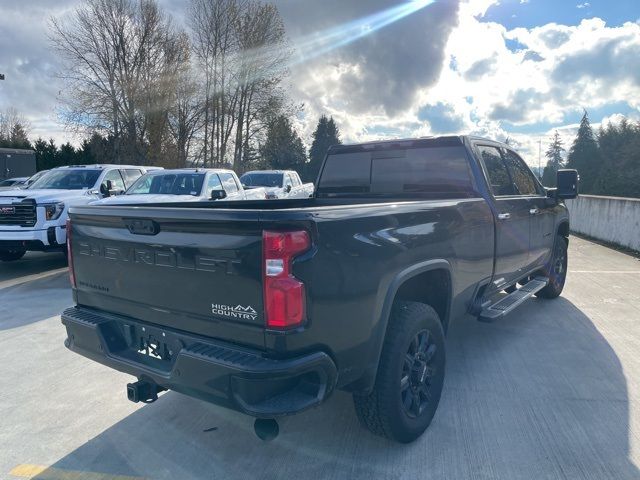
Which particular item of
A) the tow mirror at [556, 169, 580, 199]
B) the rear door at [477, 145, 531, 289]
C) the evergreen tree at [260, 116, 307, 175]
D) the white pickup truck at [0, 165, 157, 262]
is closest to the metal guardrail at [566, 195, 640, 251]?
the tow mirror at [556, 169, 580, 199]

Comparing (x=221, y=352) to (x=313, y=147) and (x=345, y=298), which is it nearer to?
(x=345, y=298)

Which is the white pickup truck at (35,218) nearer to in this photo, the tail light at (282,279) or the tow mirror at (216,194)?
the tow mirror at (216,194)

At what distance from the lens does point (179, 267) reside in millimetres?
2551

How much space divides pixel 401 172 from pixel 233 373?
2900 millimetres

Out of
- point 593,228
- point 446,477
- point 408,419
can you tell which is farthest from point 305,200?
point 593,228

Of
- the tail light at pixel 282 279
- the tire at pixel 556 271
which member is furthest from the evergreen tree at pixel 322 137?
the tail light at pixel 282 279

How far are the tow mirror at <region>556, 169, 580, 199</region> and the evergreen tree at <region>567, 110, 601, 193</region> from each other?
63.3 m

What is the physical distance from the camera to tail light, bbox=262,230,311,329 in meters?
2.23

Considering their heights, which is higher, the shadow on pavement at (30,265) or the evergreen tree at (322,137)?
the evergreen tree at (322,137)

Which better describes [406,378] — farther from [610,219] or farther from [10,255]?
[610,219]

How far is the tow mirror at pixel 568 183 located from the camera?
5512 mm

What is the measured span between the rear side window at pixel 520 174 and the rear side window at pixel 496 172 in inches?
6.0

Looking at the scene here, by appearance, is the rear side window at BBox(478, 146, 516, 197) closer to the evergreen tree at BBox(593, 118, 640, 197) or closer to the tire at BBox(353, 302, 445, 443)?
the tire at BBox(353, 302, 445, 443)

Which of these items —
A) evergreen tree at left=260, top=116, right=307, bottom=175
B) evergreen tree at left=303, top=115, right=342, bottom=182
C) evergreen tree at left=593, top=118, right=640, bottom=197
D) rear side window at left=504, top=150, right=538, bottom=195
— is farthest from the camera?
evergreen tree at left=303, top=115, right=342, bottom=182
